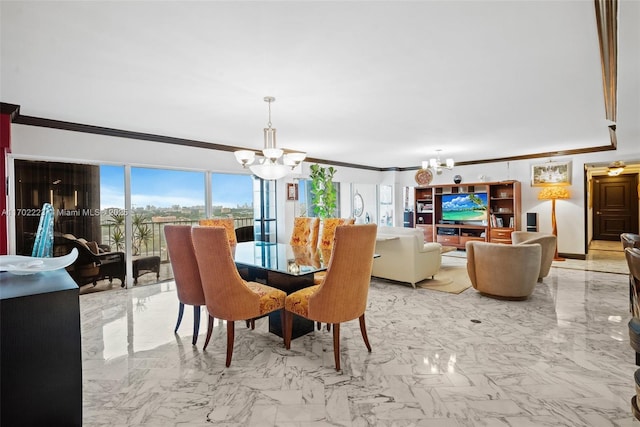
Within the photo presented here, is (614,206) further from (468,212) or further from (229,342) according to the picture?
(229,342)

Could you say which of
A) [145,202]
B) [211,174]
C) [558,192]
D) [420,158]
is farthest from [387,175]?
[145,202]

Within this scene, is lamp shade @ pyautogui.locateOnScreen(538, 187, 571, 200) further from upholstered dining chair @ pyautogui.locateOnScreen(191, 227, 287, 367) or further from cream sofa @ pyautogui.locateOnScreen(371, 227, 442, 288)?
upholstered dining chair @ pyautogui.locateOnScreen(191, 227, 287, 367)

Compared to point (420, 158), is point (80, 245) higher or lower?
lower

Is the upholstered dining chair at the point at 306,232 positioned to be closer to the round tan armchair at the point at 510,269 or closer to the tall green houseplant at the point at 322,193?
the round tan armchair at the point at 510,269

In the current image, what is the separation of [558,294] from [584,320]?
3.37 ft

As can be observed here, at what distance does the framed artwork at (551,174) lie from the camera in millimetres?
6781

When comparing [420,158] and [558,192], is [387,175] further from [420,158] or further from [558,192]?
[558,192]

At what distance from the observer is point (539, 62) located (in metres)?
2.56

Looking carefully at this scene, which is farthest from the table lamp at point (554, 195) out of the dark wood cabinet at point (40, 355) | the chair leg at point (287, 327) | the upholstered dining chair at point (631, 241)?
the dark wood cabinet at point (40, 355)

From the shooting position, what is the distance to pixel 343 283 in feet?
8.03

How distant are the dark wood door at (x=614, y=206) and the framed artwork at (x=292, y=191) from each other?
9033 millimetres

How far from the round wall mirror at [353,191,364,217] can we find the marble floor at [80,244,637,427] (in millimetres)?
5798


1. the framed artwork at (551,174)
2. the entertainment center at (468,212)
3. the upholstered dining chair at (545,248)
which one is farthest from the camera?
the entertainment center at (468,212)

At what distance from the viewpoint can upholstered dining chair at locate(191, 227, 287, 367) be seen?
2.42 meters
